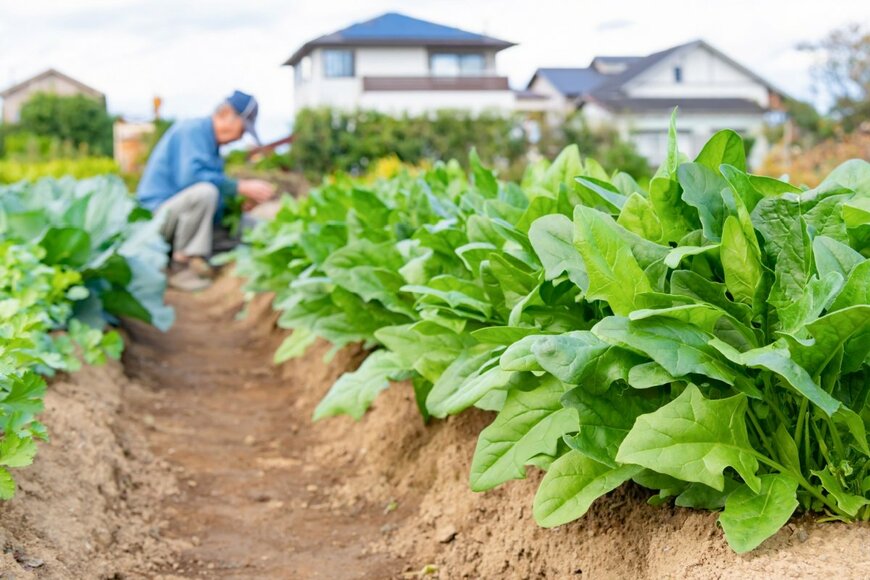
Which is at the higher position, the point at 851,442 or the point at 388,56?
the point at 388,56

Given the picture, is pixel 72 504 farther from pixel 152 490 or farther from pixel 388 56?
pixel 388 56

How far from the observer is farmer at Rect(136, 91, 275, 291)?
9.91m

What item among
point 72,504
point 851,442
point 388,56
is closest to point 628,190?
point 851,442

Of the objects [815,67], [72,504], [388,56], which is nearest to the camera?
[72,504]

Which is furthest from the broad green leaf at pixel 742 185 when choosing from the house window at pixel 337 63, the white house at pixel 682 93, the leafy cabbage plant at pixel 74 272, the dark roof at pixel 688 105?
the house window at pixel 337 63

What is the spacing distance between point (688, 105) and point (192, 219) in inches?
1442

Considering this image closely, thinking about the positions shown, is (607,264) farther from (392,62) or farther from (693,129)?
(392,62)

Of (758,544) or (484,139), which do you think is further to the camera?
(484,139)

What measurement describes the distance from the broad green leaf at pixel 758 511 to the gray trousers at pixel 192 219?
820cm

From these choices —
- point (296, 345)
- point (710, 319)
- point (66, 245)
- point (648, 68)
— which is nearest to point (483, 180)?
point (296, 345)

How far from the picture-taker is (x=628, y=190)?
3.13 m

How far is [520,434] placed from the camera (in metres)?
2.49

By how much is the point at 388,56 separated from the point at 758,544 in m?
43.9

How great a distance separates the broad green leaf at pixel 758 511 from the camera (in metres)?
2.07
